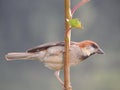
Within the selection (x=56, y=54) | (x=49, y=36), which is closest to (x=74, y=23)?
(x=56, y=54)

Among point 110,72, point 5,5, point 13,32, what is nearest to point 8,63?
point 13,32

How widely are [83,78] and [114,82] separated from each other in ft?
0.57

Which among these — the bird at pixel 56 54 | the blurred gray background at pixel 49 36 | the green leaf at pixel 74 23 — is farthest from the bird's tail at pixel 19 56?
the blurred gray background at pixel 49 36

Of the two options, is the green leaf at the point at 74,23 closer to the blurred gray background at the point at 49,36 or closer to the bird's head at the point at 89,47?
the bird's head at the point at 89,47

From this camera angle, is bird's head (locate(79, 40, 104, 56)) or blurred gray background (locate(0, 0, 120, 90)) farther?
blurred gray background (locate(0, 0, 120, 90))

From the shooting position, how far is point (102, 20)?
1.88m

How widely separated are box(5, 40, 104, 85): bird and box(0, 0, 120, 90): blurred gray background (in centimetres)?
113

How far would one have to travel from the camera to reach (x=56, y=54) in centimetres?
55

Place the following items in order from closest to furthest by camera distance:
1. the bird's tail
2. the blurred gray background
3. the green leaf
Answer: the green leaf → the bird's tail → the blurred gray background

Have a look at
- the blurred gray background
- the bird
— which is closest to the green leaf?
the bird

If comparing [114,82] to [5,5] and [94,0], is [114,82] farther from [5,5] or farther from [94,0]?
[5,5]

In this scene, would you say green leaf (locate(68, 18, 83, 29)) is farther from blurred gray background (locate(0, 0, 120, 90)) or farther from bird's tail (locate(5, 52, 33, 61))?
blurred gray background (locate(0, 0, 120, 90))

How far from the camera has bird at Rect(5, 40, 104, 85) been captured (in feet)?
1.79

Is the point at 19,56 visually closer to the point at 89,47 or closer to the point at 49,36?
the point at 89,47
